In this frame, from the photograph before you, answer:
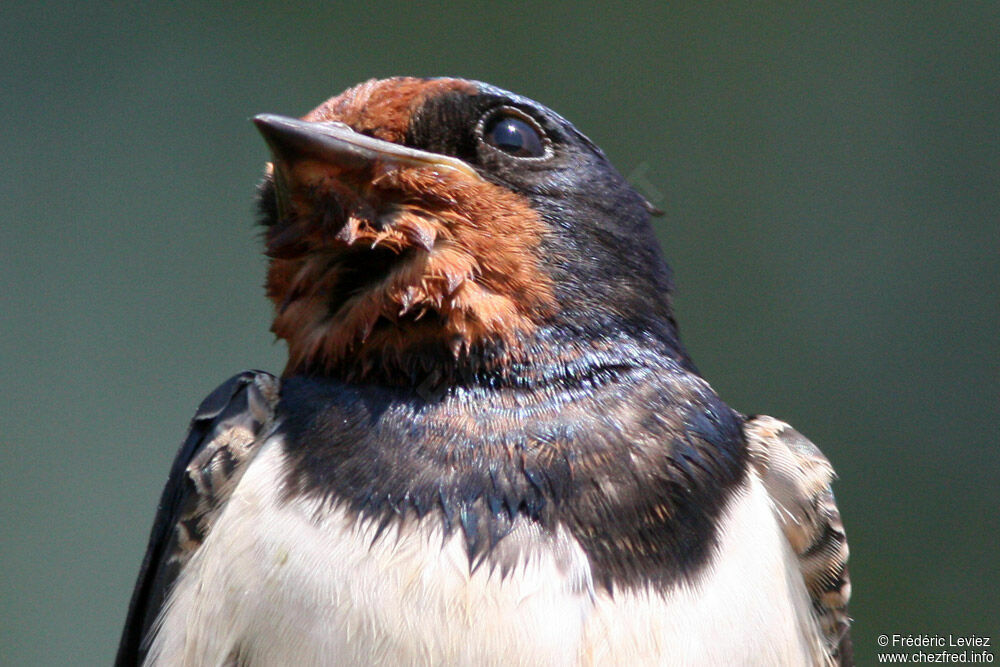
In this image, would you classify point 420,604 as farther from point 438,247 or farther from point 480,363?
point 438,247

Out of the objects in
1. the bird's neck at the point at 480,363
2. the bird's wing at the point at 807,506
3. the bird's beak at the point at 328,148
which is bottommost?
the bird's wing at the point at 807,506

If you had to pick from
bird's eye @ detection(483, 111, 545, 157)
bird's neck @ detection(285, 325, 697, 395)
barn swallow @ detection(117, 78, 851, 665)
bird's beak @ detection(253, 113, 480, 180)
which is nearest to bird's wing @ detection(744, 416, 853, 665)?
barn swallow @ detection(117, 78, 851, 665)

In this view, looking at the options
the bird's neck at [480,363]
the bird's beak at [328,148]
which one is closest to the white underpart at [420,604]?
the bird's neck at [480,363]

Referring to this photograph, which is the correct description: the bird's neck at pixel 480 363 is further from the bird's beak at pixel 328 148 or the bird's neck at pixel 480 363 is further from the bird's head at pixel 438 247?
the bird's beak at pixel 328 148

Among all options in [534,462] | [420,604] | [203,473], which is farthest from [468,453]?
[203,473]

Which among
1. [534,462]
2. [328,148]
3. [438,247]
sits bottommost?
[534,462]

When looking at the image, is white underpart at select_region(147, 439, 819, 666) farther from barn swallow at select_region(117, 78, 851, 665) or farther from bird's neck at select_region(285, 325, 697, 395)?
bird's neck at select_region(285, 325, 697, 395)

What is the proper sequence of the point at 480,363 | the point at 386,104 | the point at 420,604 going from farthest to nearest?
the point at 386,104, the point at 480,363, the point at 420,604
